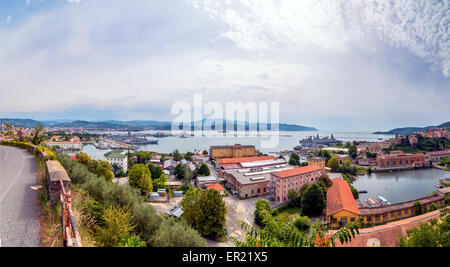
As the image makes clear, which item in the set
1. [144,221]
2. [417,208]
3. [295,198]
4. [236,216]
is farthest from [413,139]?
[144,221]

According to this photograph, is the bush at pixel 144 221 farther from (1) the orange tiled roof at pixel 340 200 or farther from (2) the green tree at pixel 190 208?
(1) the orange tiled roof at pixel 340 200

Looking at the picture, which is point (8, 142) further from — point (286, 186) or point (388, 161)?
point (388, 161)

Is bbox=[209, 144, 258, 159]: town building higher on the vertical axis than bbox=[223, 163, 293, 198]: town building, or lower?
higher

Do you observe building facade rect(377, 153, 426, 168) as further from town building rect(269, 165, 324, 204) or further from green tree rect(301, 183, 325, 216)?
green tree rect(301, 183, 325, 216)

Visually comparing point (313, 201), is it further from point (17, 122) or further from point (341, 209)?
point (17, 122)

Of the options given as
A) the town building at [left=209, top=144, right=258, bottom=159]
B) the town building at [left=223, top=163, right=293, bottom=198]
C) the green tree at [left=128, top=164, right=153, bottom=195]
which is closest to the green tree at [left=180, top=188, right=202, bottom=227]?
the green tree at [left=128, top=164, right=153, bottom=195]
